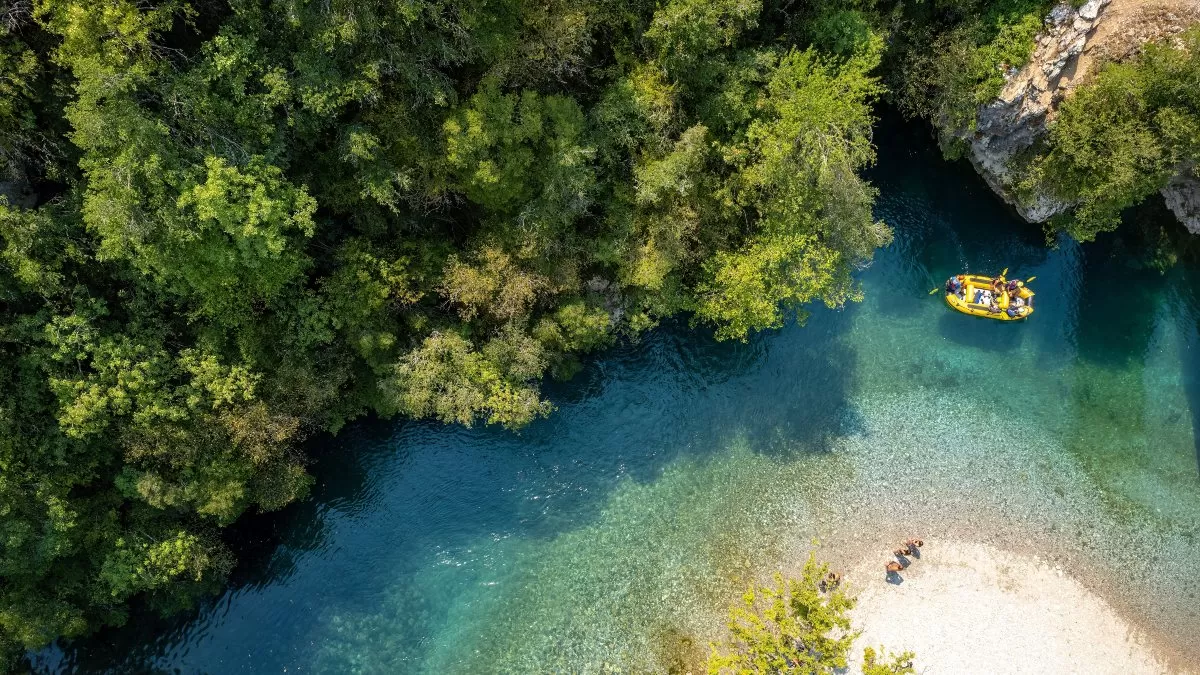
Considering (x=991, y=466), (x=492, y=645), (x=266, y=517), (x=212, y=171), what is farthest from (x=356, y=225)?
(x=991, y=466)

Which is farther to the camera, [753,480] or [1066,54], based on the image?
[753,480]

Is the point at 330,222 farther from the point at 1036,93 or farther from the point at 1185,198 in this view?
the point at 1185,198

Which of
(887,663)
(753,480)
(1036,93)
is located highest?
(1036,93)

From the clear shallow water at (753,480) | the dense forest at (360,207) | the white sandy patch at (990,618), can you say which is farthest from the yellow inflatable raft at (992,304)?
the white sandy patch at (990,618)

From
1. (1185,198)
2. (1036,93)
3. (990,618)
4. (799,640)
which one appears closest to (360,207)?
(799,640)

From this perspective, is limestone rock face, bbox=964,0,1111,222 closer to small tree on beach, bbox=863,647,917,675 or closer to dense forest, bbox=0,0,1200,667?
dense forest, bbox=0,0,1200,667

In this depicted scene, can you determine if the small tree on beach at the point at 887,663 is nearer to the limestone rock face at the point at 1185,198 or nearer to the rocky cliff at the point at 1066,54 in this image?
the rocky cliff at the point at 1066,54
